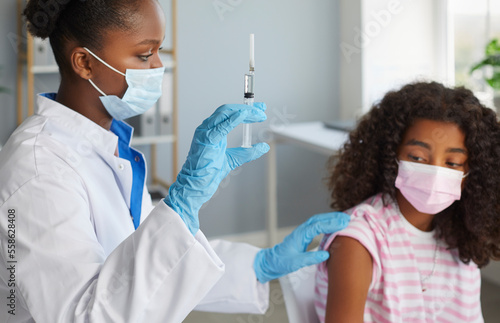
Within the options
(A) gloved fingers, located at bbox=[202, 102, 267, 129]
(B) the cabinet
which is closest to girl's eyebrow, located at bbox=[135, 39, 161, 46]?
(A) gloved fingers, located at bbox=[202, 102, 267, 129]

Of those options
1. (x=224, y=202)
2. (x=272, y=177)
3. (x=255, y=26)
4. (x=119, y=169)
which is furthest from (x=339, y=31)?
(x=119, y=169)

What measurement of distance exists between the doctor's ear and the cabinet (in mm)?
1737

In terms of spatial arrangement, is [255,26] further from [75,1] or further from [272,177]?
[75,1]

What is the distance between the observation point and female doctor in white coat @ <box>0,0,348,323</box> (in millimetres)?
859

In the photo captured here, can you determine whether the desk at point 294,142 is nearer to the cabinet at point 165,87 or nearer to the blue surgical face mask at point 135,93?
the cabinet at point 165,87

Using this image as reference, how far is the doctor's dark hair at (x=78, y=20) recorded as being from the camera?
1.08 meters

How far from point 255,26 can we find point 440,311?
2199mm

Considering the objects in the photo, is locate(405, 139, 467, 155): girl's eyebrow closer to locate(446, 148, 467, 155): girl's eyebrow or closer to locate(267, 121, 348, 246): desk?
locate(446, 148, 467, 155): girl's eyebrow

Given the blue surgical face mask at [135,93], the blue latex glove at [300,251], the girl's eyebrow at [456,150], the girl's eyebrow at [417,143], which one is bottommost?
the blue latex glove at [300,251]

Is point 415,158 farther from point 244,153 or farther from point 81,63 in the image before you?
point 81,63

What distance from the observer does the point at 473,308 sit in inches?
54.7

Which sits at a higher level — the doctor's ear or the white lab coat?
the doctor's ear

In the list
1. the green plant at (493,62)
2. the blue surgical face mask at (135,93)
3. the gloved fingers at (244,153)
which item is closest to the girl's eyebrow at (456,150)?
the gloved fingers at (244,153)

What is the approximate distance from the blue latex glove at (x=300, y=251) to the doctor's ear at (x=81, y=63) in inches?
22.4
